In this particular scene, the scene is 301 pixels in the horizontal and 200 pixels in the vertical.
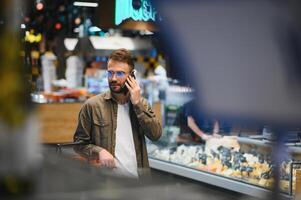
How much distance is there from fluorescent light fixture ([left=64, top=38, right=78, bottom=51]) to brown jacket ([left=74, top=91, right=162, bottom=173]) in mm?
6126

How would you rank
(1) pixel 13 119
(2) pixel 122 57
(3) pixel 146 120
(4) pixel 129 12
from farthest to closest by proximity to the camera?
1. (4) pixel 129 12
2. (2) pixel 122 57
3. (3) pixel 146 120
4. (1) pixel 13 119

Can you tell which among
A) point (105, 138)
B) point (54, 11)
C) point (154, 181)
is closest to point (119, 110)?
point (105, 138)

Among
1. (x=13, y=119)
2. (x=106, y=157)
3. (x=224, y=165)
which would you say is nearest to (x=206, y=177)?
(x=224, y=165)

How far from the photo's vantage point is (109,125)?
3320 millimetres

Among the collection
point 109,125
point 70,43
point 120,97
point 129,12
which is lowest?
point 109,125

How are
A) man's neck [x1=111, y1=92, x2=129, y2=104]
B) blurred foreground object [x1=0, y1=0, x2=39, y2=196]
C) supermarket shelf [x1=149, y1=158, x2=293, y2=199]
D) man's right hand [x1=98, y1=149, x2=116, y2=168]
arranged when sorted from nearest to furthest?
blurred foreground object [x1=0, y1=0, x2=39, y2=196] → man's right hand [x1=98, y1=149, x2=116, y2=168] → man's neck [x1=111, y1=92, x2=129, y2=104] → supermarket shelf [x1=149, y1=158, x2=293, y2=199]

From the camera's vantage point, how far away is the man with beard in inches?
129

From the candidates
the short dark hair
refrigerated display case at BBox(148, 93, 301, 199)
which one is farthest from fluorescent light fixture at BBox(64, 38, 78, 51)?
the short dark hair

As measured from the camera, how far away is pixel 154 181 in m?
1.19

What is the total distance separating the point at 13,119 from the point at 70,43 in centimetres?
888

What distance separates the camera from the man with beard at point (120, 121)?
10.7ft

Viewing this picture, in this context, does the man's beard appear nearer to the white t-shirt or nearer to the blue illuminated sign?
the white t-shirt

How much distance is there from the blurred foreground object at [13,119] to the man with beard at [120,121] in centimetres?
229

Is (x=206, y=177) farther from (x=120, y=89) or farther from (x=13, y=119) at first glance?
(x=13, y=119)
